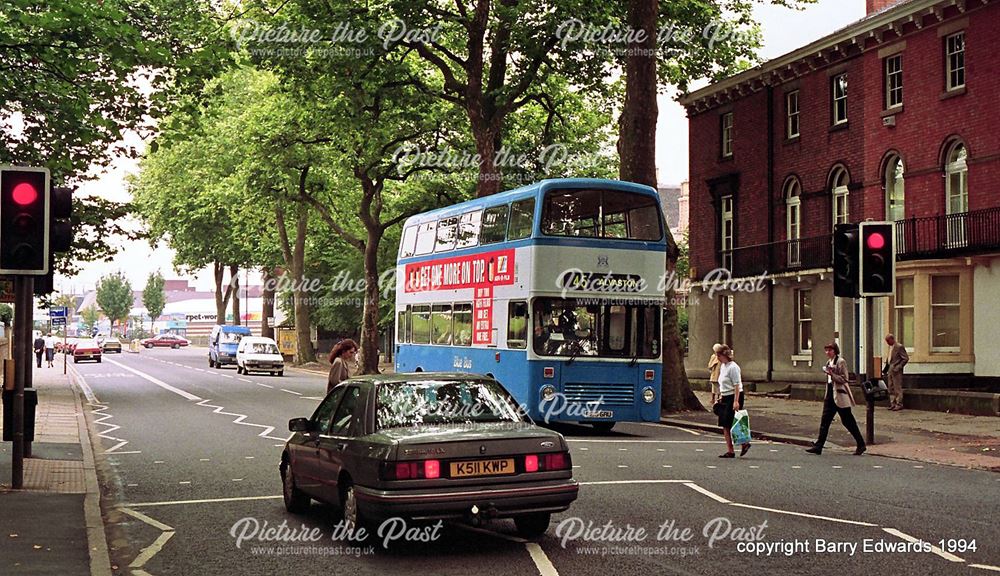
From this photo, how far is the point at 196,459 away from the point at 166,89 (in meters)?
5.69

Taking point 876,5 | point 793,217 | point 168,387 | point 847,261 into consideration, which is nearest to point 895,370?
point 793,217

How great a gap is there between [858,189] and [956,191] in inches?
154

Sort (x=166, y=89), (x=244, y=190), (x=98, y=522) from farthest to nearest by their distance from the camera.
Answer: (x=244, y=190) < (x=166, y=89) < (x=98, y=522)

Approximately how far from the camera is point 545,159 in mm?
40062

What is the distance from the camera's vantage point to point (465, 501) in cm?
870

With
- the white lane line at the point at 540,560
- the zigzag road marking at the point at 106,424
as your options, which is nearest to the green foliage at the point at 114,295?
the zigzag road marking at the point at 106,424

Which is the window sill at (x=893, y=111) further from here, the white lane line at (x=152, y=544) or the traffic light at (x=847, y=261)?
the white lane line at (x=152, y=544)

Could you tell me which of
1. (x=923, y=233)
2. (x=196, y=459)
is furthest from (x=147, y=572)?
(x=923, y=233)

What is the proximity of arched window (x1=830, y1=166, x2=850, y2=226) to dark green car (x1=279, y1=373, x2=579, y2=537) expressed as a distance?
2682 cm

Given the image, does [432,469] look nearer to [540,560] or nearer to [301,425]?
[540,560]

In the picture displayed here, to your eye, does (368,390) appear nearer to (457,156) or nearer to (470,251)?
(470,251)

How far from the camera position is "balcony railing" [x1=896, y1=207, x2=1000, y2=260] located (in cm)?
Result: 2848

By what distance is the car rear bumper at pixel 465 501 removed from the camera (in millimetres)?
8609

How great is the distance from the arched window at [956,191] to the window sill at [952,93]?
125 cm
